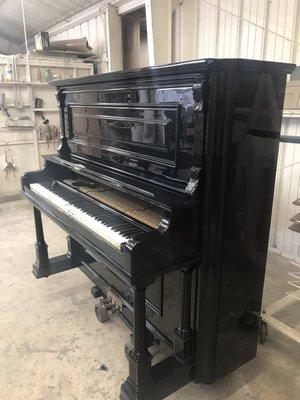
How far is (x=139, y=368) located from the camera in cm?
139

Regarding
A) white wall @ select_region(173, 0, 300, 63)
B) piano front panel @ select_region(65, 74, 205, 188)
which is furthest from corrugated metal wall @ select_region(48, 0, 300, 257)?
piano front panel @ select_region(65, 74, 205, 188)

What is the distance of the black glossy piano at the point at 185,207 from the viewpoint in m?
1.21

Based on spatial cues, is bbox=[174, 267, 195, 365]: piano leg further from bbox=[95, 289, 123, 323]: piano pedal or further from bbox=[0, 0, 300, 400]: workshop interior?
bbox=[95, 289, 123, 323]: piano pedal

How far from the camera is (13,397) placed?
59.4 inches

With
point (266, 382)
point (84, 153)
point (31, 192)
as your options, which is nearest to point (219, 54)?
point (84, 153)

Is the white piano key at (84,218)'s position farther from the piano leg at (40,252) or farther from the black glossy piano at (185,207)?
the piano leg at (40,252)

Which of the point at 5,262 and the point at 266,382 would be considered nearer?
the point at 266,382

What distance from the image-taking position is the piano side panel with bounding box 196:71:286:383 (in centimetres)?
122

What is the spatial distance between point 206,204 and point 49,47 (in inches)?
147

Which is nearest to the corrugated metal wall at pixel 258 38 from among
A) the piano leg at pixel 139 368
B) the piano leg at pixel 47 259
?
the piano leg at pixel 47 259

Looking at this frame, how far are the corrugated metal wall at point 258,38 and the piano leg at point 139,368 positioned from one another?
181 cm

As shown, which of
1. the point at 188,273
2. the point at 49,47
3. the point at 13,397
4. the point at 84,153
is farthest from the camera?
the point at 49,47

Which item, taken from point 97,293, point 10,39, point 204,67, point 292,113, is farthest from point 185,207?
point 10,39

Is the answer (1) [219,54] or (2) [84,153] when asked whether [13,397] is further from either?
(1) [219,54]
